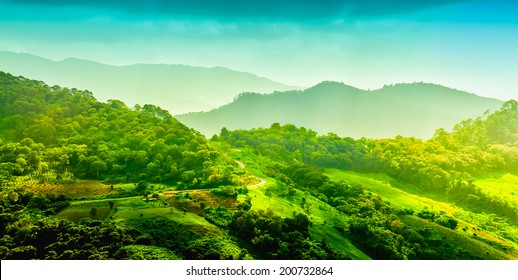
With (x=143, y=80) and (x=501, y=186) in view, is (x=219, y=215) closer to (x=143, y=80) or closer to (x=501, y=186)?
(x=501, y=186)

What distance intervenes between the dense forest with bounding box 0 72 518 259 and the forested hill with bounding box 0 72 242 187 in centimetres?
12

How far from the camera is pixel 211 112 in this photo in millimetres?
163625

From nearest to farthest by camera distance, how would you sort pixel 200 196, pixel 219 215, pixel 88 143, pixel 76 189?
pixel 219 215
pixel 76 189
pixel 200 196
pixel 88 143

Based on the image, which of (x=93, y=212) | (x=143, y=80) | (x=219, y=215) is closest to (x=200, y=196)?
(x=219, y=215)

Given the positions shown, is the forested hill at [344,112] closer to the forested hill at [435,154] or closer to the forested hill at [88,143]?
the forested hill at [435,154]

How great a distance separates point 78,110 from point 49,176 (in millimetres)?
15637

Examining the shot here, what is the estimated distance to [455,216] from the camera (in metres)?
42.7

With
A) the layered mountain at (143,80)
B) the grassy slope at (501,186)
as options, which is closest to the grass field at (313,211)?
the grassy slope at (501,186)

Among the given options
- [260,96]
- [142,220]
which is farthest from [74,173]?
[260,96]

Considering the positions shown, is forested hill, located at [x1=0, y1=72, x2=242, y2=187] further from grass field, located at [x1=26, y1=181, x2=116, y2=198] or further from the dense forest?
→ grass field, located at [x1=26, y1=181, x2=116, y2=198]

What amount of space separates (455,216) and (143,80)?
9510cm

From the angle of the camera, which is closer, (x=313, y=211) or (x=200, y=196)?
(x=200, y=196)

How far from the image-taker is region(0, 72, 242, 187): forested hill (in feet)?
105

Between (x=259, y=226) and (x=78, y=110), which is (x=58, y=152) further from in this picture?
(x=259, y=226)
